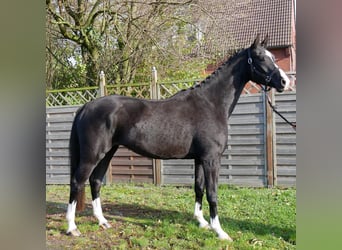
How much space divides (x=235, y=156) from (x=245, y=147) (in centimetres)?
9

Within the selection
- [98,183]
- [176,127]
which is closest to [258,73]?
[176,127]

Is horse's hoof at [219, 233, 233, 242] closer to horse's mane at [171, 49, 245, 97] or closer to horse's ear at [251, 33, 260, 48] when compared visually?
horse's mane at [171, 49, 245, 97]

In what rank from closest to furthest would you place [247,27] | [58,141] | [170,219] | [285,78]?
[285,78]
[247,27]
[170,219]
[58,141]

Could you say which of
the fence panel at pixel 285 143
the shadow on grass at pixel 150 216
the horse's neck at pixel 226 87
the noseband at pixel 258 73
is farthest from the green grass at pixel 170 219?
the noseband at pixel 258 73

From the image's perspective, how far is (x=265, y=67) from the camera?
78.3 inches

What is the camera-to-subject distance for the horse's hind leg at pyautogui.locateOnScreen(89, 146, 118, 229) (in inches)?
90.4

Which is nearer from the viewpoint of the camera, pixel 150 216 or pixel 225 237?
pixel 225 237

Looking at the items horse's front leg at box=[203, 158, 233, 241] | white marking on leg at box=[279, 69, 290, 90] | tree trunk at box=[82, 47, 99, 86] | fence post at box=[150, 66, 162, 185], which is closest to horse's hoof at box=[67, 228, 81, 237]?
fence post at box=[150, 66, 162, 185]

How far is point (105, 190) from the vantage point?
2.37 metres

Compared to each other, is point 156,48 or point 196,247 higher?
point 156,48

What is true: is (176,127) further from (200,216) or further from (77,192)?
(77,192)

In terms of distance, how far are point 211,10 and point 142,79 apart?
0.64 metres
